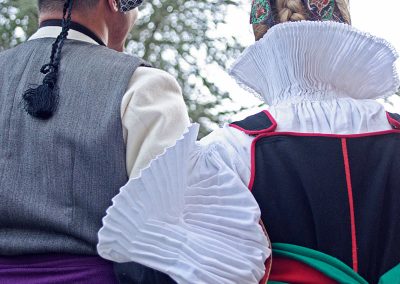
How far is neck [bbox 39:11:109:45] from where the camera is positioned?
2094mm

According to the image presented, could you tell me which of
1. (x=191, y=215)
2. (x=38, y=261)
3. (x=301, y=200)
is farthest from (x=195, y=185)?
(x=38, y=261)

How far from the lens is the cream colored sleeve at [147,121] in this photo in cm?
181

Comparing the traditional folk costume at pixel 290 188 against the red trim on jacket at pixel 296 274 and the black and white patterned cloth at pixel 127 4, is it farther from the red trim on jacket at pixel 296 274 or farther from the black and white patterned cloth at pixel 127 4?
the black and white patterned cloth at pixel 127 4

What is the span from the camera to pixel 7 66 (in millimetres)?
2021

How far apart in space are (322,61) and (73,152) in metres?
0.61

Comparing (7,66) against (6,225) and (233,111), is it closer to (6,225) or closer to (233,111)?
(6,225)

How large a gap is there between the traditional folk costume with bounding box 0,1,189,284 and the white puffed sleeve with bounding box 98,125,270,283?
0.26 metres

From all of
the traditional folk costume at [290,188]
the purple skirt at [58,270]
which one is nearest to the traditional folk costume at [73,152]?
the purple skirt at [58,270]

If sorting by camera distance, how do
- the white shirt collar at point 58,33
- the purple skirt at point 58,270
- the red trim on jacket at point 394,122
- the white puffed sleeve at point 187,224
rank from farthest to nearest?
the white shirt collar at point 58,33 → the purple skirt at point 58,270 → the red trim on jacket at point 394,122 → the white puffed sleeve at point 187,224

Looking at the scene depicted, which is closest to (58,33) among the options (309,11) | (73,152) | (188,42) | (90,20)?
(90,20)

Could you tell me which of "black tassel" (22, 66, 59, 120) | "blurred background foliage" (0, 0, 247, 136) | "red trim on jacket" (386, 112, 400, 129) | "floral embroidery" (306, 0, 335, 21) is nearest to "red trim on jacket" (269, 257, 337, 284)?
"red trim on jacket" (386, 112, 400, 129)

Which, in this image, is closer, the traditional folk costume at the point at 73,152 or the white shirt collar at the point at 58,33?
the traditional folk costume at the point at 73,152

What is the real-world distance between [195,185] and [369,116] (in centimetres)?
40

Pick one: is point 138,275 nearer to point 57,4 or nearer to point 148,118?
point 148,118
